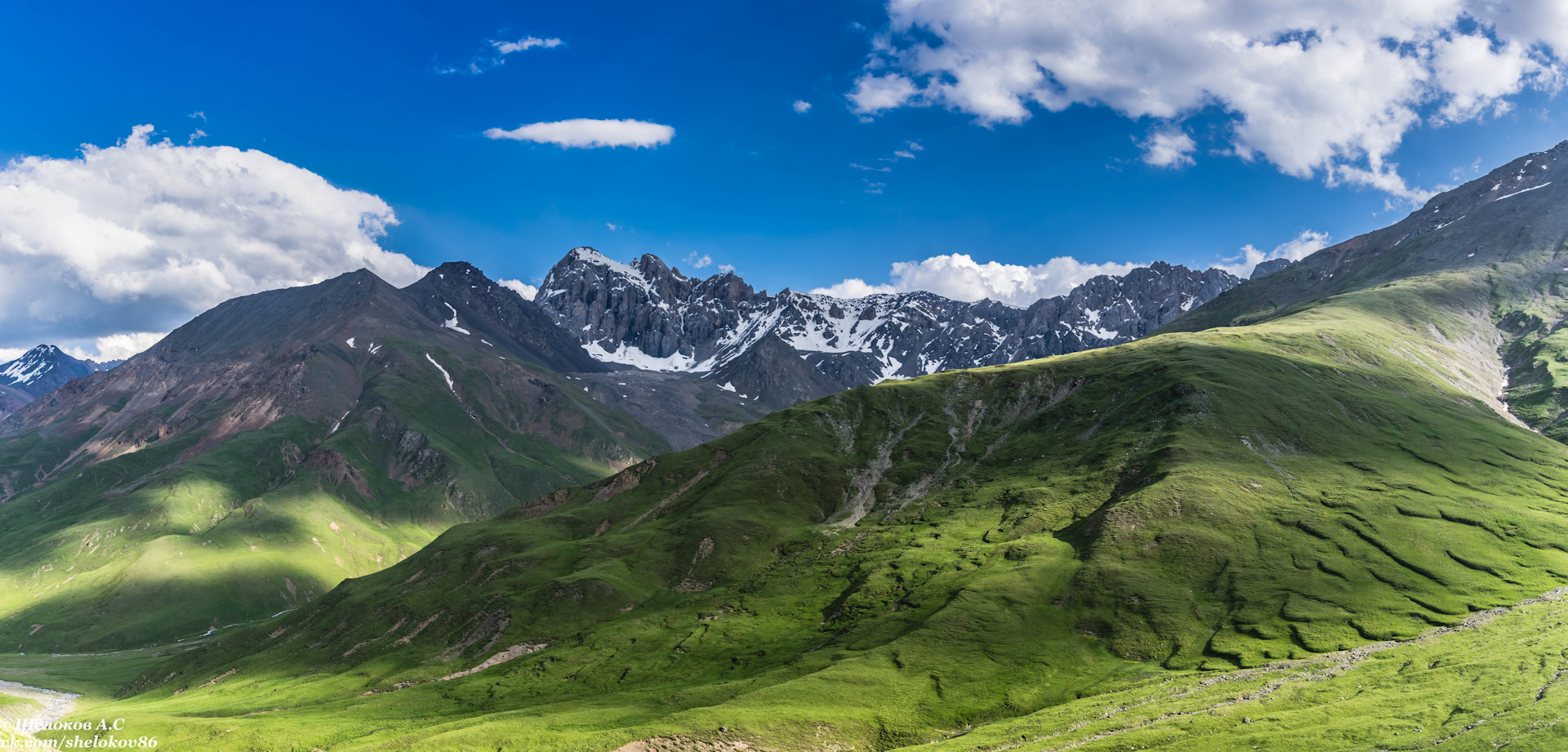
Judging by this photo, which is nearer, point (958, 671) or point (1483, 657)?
point (1483, 657)

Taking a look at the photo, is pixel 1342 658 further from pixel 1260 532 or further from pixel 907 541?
pixel 907 541

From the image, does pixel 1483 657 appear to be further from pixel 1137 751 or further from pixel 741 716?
pixel 741 716

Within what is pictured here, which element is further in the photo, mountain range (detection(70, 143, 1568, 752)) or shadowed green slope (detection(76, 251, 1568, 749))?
shadowed green slope (detection(76, 251, 1568, 749))

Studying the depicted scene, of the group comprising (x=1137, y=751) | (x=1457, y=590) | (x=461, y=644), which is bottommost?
(x=1457, y=590)

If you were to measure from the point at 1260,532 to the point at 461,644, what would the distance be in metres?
171

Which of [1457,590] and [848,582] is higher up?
[848,582]

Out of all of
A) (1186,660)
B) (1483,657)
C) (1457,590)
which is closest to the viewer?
(1483,657)

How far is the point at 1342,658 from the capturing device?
10531 cm

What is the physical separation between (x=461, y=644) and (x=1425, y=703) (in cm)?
17239

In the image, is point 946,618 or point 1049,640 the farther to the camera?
point 946,618

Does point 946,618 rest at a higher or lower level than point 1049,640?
higher

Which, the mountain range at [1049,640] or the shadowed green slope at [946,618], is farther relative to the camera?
the shadowed green slope at [946,618]

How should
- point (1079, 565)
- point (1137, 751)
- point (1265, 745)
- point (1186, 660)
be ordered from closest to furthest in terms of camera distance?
point (1265, 745) < point (1137, 751) < point (1186, 660) < point (1079, 565)

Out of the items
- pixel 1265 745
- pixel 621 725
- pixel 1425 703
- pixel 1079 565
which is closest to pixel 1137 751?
pixel 1265 745
